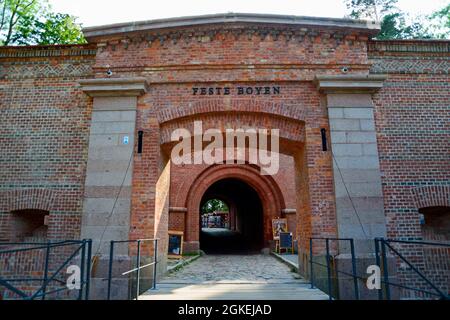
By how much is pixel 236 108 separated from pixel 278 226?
8.47 metres

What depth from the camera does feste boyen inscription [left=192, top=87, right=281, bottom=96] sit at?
7.75 metres

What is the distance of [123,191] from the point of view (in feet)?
23.6

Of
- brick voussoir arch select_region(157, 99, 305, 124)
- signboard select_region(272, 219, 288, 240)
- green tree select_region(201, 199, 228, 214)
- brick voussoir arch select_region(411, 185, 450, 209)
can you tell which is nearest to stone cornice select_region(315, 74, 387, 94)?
brick voussoir arch select_region(157, 99, 305, 124)

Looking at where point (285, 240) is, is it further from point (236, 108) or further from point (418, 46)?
point (418, 46)

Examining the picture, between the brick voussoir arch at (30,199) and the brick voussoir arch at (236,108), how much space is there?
2.96 meters

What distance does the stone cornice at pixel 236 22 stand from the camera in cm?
776

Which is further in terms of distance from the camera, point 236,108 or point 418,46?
point 418,46

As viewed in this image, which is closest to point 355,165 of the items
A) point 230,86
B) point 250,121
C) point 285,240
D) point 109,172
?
point 250,121

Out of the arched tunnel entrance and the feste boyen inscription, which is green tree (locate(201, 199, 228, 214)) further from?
the feste boyen inscription

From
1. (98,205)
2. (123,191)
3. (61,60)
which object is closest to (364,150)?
(123,191)

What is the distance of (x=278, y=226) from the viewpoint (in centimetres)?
1474

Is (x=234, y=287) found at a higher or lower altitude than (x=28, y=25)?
lower

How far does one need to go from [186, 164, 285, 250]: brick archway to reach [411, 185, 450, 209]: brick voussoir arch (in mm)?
8502
